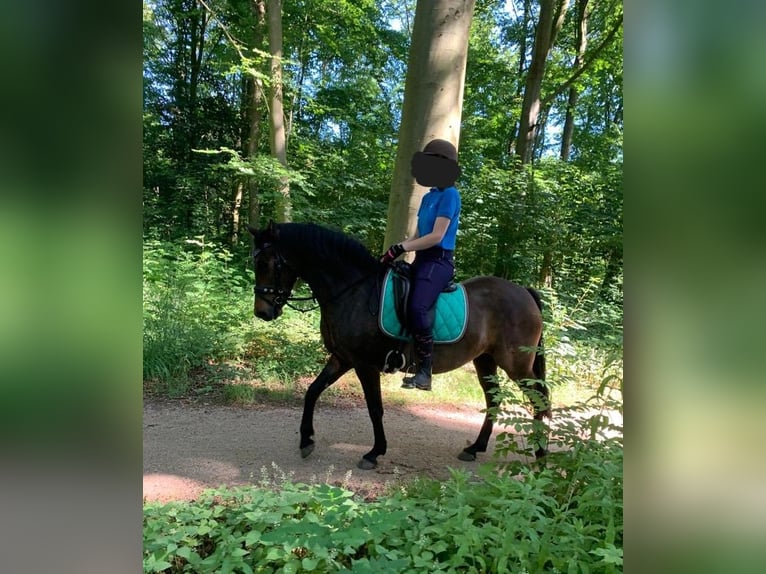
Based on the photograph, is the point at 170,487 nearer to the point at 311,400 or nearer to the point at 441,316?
the point at 311,400

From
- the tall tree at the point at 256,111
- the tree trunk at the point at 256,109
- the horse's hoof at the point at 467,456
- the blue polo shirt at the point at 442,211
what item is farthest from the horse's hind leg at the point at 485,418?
the tree trunk at the point at 256,109

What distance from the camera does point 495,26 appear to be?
2152cm

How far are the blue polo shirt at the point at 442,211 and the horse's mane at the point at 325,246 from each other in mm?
589

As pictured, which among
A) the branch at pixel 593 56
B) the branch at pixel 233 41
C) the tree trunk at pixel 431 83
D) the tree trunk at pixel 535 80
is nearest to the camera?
the tree trunk at pixel 431 83

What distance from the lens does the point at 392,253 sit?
4.40 m

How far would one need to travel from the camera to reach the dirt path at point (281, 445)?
425 centimetres

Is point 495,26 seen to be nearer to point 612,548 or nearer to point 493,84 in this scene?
point 493,84

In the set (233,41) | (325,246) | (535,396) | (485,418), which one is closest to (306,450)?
(485,418)

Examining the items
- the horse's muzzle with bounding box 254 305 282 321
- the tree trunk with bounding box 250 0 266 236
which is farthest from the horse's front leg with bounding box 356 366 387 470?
the tree trunk with bounding box 250 0 266 236

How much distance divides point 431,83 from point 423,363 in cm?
368

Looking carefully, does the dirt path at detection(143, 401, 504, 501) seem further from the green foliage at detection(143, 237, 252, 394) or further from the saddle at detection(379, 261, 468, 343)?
the saddle at detection(379, 261, 468, 343)

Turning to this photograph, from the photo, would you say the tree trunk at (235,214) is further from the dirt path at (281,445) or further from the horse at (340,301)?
the horse at (340,301)

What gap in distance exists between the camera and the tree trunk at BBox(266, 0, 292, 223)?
10234mm
